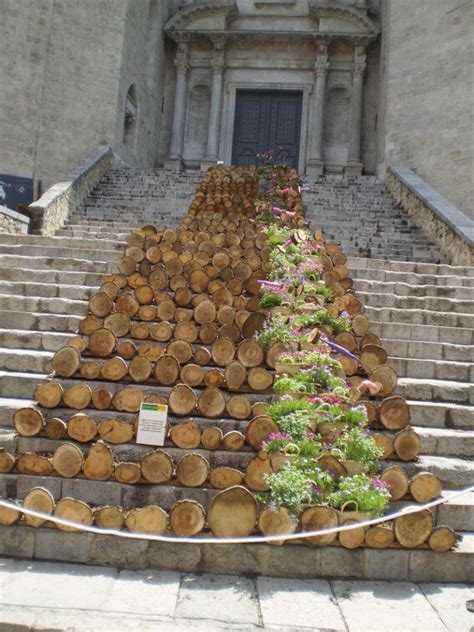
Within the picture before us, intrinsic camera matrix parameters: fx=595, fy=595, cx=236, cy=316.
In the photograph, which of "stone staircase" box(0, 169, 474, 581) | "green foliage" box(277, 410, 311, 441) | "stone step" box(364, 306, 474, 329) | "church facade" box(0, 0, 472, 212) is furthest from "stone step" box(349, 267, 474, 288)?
"church facade" box(0, 0, 472, 212)

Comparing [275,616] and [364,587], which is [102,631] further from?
[364,587]

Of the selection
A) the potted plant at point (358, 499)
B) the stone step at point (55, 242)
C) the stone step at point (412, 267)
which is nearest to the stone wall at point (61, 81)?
the stone step at point (55, 242)

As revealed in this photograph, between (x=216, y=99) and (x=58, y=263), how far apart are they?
13.4 meters

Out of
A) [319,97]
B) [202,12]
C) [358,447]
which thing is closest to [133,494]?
[358,447]

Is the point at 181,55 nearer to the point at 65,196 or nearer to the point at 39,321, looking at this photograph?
the point at 65,196

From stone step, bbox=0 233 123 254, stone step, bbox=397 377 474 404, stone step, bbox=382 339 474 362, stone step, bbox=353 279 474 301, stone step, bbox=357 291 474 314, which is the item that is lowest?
stone step, bbox=397 377 474 404

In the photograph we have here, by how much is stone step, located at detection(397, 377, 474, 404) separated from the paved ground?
2.00 m

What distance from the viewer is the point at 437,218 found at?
1034 centimetres

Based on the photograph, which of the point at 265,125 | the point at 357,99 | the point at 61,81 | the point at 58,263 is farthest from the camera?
the point at 265,125

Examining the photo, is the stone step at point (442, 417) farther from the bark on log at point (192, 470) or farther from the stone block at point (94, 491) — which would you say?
the stone block at point (94, 491)

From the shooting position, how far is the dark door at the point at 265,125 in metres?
19.2

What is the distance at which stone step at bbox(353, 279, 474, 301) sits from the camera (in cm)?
727

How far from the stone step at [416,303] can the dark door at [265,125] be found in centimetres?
1279

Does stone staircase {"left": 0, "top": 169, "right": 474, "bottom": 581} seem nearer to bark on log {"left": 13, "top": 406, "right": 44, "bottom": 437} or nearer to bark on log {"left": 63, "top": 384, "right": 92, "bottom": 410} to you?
bark on log {"left": 13, "top": 406, "right": 44, "bottom": 437}
